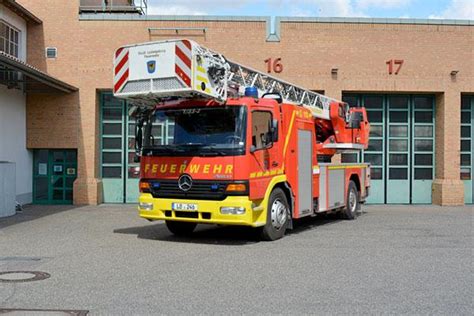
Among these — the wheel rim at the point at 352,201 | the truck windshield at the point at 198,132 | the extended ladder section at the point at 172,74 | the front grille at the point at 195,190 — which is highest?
the extended ladder section at the point at 172,74

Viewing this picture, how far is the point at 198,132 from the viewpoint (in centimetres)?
1098

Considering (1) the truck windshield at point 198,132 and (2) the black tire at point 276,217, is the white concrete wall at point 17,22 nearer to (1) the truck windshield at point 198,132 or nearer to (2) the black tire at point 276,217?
(1) the truck windshield at point 198,132

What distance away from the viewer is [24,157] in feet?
63.2

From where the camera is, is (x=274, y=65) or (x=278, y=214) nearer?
(x=278, y=214)

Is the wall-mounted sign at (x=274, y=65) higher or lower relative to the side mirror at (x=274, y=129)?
higher

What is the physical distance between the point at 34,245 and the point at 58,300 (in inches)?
173

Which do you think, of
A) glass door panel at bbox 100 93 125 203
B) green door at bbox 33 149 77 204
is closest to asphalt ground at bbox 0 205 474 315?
green door at bbox 33 149 77 204

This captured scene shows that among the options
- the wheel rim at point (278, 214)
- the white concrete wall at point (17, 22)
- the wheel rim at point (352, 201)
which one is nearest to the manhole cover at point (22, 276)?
the wheel rim at point (278, 214)

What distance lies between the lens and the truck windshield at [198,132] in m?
10.6

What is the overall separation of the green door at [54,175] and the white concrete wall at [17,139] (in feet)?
0.83

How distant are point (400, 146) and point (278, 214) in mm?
11046

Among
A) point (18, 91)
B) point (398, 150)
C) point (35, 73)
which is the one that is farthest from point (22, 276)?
point (398, 150)

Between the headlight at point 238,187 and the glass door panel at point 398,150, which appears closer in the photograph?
the headlight at point 238,187

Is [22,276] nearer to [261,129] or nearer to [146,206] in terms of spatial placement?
[146,206]
